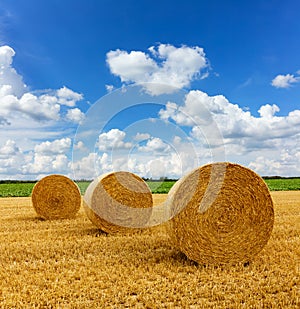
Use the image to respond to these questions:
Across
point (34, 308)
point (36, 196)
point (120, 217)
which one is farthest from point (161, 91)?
point (34, 308)

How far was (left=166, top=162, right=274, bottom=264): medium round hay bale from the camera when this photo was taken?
6332 millimetres

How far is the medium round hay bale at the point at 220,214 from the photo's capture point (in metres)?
6.33

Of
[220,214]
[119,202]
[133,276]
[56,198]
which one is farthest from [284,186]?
[133,276]

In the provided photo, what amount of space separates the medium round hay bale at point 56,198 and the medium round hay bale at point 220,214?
21.4 feet

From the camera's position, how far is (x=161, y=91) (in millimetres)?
10664

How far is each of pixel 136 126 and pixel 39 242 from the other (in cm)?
385

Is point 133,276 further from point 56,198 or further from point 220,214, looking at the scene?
point 56,198

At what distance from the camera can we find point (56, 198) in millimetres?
12523

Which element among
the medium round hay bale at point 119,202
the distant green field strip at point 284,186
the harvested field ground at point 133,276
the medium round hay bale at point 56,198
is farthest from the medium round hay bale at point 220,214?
the distant green field strip at point 284,186

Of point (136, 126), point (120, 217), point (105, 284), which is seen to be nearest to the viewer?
point (105, 284)

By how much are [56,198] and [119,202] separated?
12.6ft

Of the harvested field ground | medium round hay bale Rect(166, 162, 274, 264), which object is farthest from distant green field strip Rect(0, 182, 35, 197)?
medium round hay bale Rect(166, 162, 274, 264)

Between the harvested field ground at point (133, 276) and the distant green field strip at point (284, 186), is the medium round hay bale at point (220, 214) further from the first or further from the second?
the distant green field strip at point (284, 186)

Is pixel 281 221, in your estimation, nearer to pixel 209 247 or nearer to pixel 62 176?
pixel 209 247
